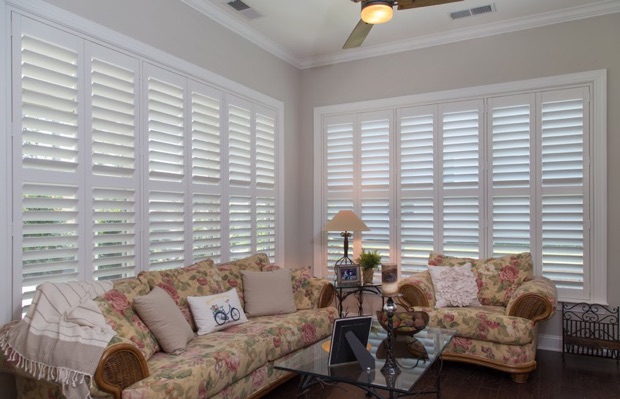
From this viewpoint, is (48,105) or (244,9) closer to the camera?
(48,105)

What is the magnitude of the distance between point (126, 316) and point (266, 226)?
7.66 feet

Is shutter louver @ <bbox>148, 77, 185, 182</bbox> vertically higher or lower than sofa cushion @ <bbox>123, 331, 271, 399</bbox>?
higher

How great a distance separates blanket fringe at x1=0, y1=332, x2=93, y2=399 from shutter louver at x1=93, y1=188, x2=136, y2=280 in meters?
0.81

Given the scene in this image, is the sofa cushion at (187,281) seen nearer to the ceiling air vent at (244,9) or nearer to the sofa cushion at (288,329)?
the sofa cushion at (288,329)

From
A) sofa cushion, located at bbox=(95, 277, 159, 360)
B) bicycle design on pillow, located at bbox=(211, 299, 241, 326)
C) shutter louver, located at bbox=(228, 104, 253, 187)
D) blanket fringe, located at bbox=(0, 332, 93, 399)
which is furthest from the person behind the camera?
shutter louver, located at bbox=(228, 104, 253, 187)

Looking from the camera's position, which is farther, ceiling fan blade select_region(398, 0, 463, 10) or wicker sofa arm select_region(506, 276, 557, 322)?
wicker sofa arm select_region(506, 276, 557, 322)

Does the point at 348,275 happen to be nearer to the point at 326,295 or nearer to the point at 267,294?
the point at 326,295

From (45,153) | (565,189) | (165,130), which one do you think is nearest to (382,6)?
(165,130)

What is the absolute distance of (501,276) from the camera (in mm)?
4195

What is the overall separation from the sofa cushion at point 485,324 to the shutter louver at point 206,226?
2.01 metres

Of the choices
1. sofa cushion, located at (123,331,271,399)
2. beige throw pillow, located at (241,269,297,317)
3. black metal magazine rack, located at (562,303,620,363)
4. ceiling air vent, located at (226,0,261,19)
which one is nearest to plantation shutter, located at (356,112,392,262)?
beige throw pillow, located at (241,269,297,317)

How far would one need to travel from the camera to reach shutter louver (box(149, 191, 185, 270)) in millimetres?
3508

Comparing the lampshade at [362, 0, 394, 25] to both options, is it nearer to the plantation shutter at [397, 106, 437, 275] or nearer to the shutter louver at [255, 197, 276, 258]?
the plantation shutter at [397, 106, 437, 275]

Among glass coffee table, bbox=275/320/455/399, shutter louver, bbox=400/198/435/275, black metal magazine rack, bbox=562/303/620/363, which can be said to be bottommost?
black metal magazine rack, bbox=562/303/620/363
